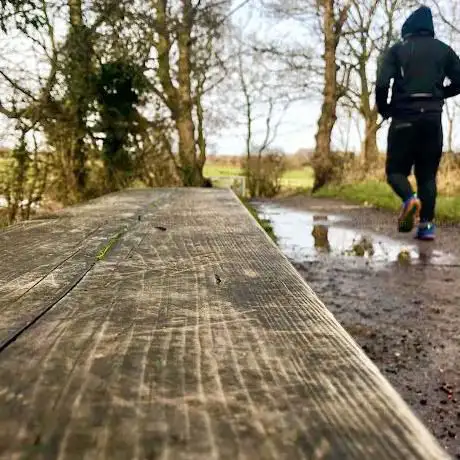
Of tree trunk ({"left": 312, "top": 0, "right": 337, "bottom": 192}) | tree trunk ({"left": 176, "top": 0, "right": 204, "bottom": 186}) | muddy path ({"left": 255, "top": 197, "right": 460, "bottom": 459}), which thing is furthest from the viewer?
tree trunk ({"left": 312, "top": 0, "right": 337, "bottom": 192})

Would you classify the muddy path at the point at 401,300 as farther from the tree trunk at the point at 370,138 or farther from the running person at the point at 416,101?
the tree trunk at the point at 370,138

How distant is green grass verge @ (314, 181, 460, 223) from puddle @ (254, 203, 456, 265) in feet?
4.78

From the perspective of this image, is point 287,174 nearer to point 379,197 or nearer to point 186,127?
point 186,127

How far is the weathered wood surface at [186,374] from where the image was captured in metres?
0.53

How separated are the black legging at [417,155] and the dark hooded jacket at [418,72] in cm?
12

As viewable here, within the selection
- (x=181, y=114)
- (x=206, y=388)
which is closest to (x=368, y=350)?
(x=206, y=388)

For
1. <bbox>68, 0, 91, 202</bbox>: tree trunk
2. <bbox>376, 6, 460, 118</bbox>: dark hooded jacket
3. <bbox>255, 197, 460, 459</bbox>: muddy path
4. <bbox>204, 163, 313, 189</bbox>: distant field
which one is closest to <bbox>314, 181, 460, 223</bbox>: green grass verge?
<bbox>255, 197, 460, 459</bbox>: muddy path

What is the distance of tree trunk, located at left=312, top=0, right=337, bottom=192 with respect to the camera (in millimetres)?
15695

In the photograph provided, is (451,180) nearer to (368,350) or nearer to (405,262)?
(405,262)

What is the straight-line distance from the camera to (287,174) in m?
20.8

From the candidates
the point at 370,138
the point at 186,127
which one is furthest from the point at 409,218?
the point at 370,138

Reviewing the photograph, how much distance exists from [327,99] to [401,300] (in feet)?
43.2

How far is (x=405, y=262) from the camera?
4.65 meters

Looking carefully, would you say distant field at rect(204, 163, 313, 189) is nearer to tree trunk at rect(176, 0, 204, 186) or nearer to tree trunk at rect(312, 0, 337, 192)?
tree trunk at rect(312, 0, 337, 192)
